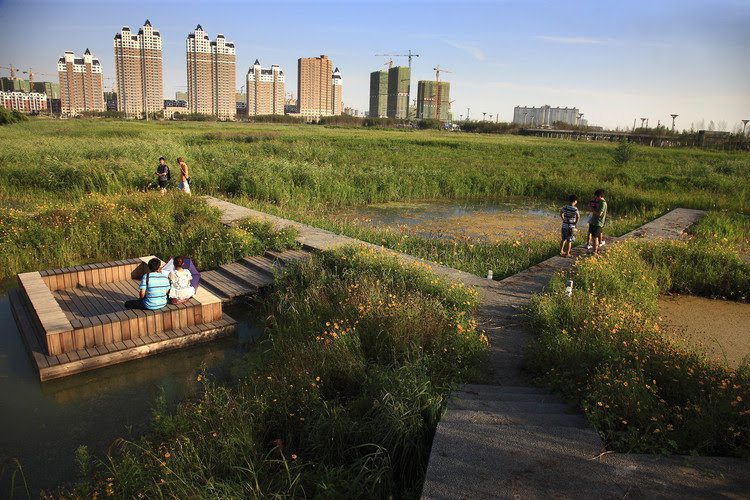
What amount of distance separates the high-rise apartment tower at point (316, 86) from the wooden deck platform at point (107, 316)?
149 m

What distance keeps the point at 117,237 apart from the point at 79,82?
146 metres

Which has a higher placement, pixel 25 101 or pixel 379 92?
pixel 379 92

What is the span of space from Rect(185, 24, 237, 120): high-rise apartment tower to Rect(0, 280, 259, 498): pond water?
5016 inches

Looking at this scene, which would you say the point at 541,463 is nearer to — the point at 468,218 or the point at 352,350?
the point at 352,350

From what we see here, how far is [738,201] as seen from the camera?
1675cm

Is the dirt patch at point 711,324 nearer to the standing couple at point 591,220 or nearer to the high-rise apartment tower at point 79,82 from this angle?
the standing couple at point 591,220

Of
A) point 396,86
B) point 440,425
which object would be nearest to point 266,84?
point 396,86

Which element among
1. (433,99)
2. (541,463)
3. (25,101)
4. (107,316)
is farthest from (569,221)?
(25,101)

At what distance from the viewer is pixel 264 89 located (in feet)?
541

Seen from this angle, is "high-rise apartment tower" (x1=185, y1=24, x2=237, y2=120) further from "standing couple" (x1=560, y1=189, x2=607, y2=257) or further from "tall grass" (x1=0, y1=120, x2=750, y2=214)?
"standing couple" (x1=560, y1=189, x2=607, y2=257)

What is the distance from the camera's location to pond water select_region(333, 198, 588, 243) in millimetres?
13594

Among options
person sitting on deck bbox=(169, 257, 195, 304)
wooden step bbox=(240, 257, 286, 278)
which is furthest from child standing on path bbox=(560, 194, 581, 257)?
person sitting on deck bbox=(169, 257, 195, 304)

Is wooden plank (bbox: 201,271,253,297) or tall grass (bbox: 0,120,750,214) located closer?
wooden plank (bbox: 201,271,253,297)

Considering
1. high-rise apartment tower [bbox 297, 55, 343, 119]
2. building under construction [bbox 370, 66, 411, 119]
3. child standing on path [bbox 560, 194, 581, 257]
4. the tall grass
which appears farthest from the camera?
building under construction [bbox 370, 66, 411, 119]
